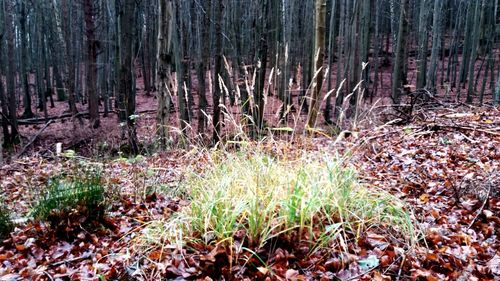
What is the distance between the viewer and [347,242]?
2.61 meters

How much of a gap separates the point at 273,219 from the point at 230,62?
477cm

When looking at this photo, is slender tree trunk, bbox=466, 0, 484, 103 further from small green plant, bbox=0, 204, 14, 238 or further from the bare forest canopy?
small green plant, bbox=0, 204, 14, 238

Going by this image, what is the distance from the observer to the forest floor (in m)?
2.38

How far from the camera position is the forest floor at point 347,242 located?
2.38m

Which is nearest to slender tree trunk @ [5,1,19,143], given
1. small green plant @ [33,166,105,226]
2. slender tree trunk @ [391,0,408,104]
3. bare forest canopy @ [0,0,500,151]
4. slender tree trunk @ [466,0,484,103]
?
bare forest canopy @ [0,0,500,151]

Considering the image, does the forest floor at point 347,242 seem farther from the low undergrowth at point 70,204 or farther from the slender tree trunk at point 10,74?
the slender tree trunk at point 10,74

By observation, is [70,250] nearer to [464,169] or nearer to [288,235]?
[288,235]

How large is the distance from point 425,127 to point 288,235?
4.35m

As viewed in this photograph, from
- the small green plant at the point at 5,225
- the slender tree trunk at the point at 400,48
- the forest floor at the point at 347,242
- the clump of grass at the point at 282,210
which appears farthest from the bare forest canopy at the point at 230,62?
the small green plant at the point at 5,225

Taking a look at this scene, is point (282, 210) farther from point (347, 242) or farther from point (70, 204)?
point (70, 204)

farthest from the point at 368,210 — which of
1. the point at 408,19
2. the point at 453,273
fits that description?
the point at 408,19

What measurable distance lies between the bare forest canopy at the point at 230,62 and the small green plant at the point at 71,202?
117cm

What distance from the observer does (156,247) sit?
2.54 meters

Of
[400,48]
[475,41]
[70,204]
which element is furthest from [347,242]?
[475,41]
